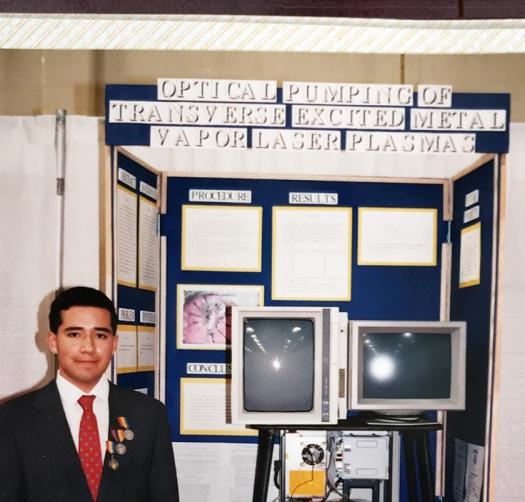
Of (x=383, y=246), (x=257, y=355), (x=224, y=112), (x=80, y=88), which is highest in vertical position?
(x=80, y=88)

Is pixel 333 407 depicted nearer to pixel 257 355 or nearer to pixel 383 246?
pixel 257 355

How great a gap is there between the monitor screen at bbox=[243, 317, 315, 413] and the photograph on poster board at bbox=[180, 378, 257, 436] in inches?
26.8


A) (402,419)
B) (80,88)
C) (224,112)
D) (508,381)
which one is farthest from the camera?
(80,88)

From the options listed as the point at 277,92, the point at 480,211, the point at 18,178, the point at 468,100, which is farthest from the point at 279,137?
the point at 18,178

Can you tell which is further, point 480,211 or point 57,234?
point 57,234

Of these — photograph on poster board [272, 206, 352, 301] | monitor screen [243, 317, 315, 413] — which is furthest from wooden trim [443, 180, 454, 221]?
monitor screen [243, 317, 315, 413]

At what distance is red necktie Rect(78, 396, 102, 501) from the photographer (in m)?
2.11

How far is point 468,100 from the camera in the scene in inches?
99.9

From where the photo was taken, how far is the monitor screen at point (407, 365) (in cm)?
274

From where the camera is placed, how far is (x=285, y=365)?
267 cm

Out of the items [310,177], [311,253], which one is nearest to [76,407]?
[311,253]

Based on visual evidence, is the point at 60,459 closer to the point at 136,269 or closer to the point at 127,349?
the point at 127,349

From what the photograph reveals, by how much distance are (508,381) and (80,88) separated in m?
2.66

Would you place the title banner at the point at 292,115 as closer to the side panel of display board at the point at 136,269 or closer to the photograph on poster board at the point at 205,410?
the side panel of display board at the point at 136,269
